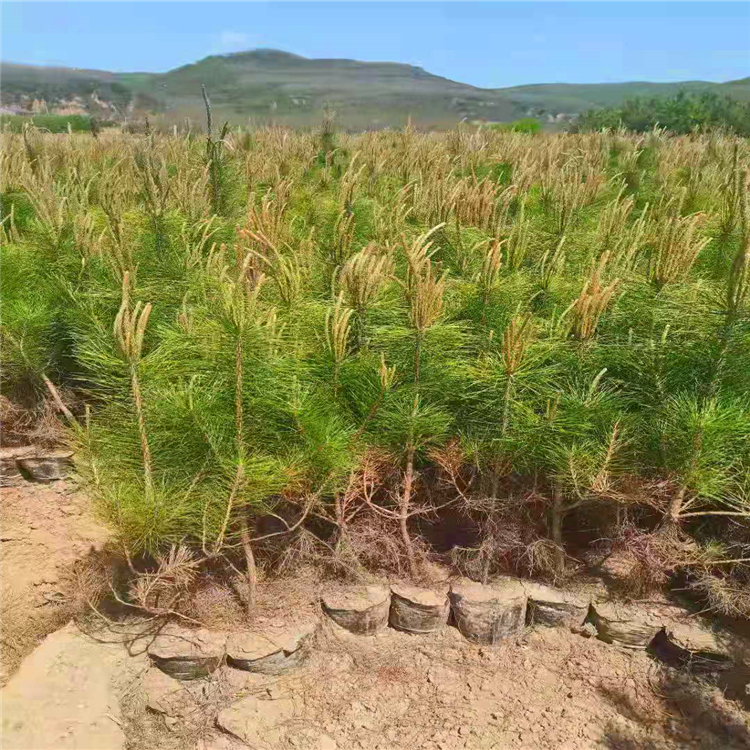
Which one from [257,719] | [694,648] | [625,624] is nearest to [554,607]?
[625,624]

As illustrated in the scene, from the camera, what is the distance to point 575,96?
3294cm

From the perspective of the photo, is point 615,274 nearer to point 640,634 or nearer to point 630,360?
point 630,360

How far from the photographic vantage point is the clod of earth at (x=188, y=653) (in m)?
2.52

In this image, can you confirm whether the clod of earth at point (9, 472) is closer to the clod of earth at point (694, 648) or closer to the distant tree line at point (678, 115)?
the clod of earth at point (694, 648)

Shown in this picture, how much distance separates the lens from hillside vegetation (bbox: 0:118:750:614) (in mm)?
2324

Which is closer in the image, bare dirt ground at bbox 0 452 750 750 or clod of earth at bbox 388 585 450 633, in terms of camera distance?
bare dirt ground at bbox 0 452 750 750

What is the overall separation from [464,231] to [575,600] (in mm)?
1931

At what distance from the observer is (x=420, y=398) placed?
2.50 m

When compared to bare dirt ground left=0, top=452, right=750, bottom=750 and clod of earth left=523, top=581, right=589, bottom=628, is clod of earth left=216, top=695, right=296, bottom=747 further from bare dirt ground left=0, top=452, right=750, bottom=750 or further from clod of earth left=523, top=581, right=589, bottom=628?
clod of earth left=523, top=581, right=589, bottom=628

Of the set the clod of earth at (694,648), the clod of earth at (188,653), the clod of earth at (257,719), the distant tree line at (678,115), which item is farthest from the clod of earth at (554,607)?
the distant tree line at (678,115)

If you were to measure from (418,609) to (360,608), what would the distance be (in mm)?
261

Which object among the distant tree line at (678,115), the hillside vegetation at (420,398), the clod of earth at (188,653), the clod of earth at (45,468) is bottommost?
the clod of earth at (188,653)

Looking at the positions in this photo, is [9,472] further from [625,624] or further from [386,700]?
[625,624]

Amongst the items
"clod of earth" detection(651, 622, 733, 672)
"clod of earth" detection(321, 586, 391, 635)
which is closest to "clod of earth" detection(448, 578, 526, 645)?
"clod of earth" detection(321, 586, 391, 635)
